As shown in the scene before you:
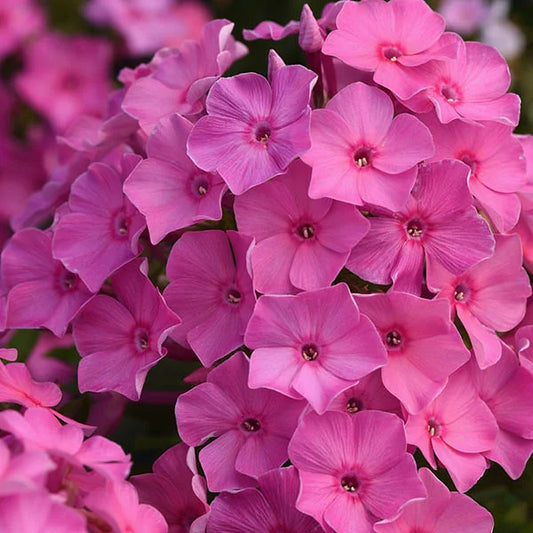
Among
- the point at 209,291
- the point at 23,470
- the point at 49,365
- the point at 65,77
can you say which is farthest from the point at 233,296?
the point at 65,77

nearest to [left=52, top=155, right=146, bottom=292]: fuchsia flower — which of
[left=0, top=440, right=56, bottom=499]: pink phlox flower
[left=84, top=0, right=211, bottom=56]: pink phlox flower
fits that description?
[left=0, top=440, right=56, bottom=499]: pink phlox flower

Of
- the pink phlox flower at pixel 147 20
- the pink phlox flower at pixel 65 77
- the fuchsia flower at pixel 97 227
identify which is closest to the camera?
the fuchsia flower at pixel 97 227

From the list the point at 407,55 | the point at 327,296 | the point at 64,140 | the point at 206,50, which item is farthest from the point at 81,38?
the point at 327,296

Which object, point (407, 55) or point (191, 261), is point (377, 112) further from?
point (191, 261)

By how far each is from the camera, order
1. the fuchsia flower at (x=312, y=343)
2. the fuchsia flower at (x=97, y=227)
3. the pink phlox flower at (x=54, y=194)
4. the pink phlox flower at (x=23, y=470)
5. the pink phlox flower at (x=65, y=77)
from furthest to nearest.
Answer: the pink phlox flower at (x=65, y=77) < the pink phlox flower at (x=54, y=194) < the fuchsia flower at (x=97, y=227) < the fuchsia flower at (x=312, y=343) < the pink phlox flower at (x=23, y=470)

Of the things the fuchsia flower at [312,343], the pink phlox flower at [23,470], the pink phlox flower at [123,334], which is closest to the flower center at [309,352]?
the fuchsia flower at [312,343]

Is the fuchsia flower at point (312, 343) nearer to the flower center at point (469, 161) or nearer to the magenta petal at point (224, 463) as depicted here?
the magenta petal at point (224, 463)

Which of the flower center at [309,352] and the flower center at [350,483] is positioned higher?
the flower center at [309,352]

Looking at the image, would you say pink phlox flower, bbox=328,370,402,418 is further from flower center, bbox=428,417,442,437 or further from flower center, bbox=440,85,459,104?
flower center, bbox=440,85,459,104
